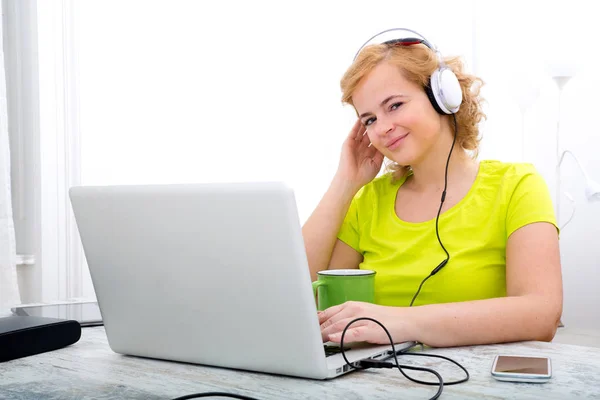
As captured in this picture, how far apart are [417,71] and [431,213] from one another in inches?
12.3

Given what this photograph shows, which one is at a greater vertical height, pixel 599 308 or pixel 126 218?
pixel 126 218

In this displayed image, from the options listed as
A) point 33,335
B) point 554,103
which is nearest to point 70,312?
point 33,335

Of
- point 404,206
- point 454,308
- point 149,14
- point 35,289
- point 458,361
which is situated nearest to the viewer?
point 458,361

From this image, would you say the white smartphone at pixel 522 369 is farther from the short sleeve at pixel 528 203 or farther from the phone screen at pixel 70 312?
the phone screen at pixel 70 312

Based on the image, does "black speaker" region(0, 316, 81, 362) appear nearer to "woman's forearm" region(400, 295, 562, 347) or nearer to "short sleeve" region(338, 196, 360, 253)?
"woman's forearm" region(400, 295, 562, 347)

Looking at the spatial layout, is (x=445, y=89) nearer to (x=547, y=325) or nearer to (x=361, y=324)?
(x=547, y=325)

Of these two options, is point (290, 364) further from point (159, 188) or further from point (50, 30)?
point (50, 30)

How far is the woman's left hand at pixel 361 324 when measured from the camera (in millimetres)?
924

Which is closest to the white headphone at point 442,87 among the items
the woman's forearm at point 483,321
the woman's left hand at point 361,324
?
the woman's forearm at point 483,321

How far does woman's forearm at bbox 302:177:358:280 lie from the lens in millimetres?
1586

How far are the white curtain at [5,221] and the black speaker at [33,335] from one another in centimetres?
121

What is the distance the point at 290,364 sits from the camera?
0.82 meters

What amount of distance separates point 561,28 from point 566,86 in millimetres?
286

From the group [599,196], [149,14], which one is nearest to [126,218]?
[149,14]
